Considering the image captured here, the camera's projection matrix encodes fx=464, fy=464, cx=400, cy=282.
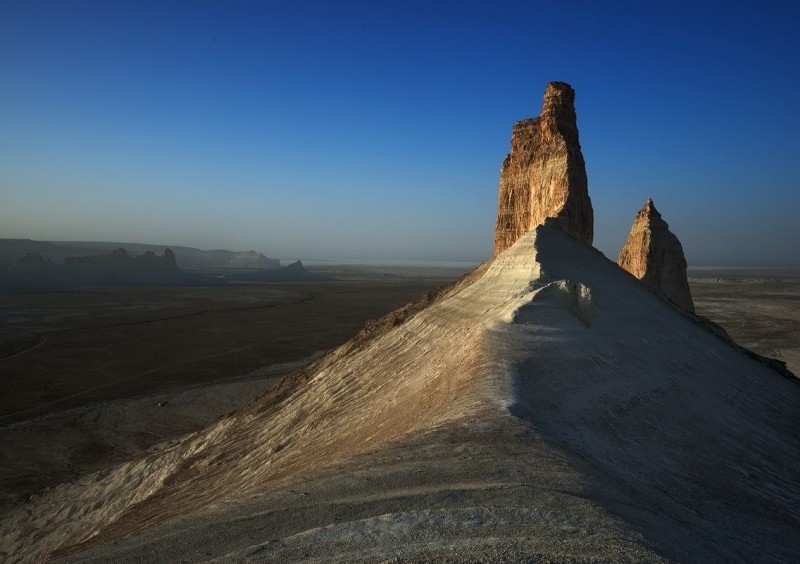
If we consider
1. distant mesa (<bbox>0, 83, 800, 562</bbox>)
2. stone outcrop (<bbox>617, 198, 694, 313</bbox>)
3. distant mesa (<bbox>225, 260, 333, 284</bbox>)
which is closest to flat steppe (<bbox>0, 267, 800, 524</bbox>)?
distant mesa (<bbox>0, 83, 800, 562</bbox>)

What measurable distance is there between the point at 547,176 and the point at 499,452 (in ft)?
57.7

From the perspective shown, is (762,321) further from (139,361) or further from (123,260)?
(123,260)

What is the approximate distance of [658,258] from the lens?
2691cm

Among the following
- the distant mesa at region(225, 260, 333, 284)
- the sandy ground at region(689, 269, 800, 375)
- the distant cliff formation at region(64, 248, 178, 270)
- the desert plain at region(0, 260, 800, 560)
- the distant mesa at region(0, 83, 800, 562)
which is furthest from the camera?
the distant mesa at region(225, 260, 333, 284)

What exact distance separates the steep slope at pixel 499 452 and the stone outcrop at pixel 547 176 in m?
4.34

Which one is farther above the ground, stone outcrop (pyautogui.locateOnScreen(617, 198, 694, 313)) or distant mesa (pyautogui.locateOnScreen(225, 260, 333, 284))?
stone outcrop (pyautogui.locateOnScreen(617, 198, 694, 313))

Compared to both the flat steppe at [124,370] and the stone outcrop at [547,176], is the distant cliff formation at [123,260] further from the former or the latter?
the stone outcrop at [547,176]

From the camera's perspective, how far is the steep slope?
13.4 feet

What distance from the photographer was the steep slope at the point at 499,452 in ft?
13.4

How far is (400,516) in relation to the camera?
4164 mm

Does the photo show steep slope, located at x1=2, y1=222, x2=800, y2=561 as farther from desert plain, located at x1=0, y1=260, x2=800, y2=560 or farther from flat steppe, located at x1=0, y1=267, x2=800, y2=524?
flat steppe, located at x1=0, y1=267, x2=800, y2=524

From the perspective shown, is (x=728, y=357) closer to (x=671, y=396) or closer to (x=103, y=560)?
(x=671, y=396)

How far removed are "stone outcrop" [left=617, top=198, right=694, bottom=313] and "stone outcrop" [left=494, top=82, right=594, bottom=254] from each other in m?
8.81

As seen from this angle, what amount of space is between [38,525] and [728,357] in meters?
19.7
